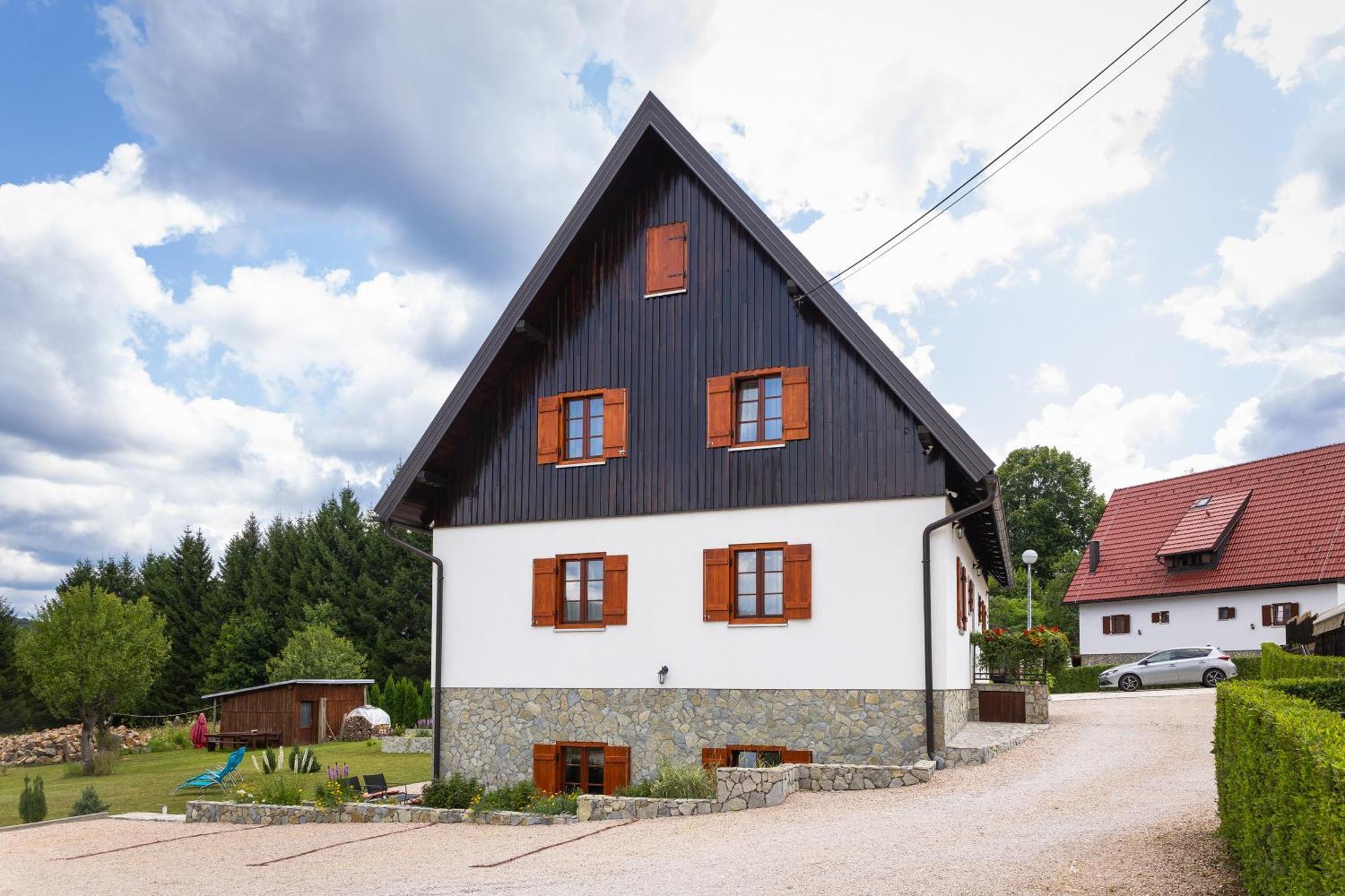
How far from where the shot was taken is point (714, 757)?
16203mm

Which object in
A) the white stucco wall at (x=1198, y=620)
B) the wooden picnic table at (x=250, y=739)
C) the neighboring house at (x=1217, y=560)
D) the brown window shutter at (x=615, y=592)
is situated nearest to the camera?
the brown window shutter at (x=615, y=592)

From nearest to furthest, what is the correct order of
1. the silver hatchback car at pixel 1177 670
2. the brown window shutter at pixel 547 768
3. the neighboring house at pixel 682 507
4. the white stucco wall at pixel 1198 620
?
the neighboring house at pixel 682 507, the brown window shutter at pixel 547 768, the silver hatchback car at pixel 1177 670, the white stucco wall at pixel 1198 620

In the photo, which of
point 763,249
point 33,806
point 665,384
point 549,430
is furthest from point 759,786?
point 33,806

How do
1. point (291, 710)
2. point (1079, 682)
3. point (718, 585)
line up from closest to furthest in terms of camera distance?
point (718, 585) < point (291, 710) < point (1079, 682)

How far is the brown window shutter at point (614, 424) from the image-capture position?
57.5 feet

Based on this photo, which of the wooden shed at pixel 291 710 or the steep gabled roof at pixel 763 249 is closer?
the steep gabled roof at pixel 763 249

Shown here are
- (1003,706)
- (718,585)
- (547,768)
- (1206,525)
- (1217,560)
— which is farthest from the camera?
(1206,525)

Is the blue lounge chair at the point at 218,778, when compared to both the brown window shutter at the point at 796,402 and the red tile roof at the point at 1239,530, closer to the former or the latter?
the brown window shutter at the point at 796,402

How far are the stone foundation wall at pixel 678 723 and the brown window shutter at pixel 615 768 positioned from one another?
0.09 meters

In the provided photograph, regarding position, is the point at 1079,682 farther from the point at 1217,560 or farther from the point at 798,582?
the point at 798,582

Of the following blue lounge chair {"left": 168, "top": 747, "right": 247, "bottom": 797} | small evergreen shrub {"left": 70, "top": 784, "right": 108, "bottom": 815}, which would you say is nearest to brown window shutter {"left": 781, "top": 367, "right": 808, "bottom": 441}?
blue lounge chair {"left": 168, "top": 747, "right": 247, "bottom": 797}

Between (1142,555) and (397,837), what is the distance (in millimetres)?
32707

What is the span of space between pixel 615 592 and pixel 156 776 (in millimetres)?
15672

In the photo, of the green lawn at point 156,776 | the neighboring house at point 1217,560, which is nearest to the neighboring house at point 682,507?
the green lawn at point 156,776
